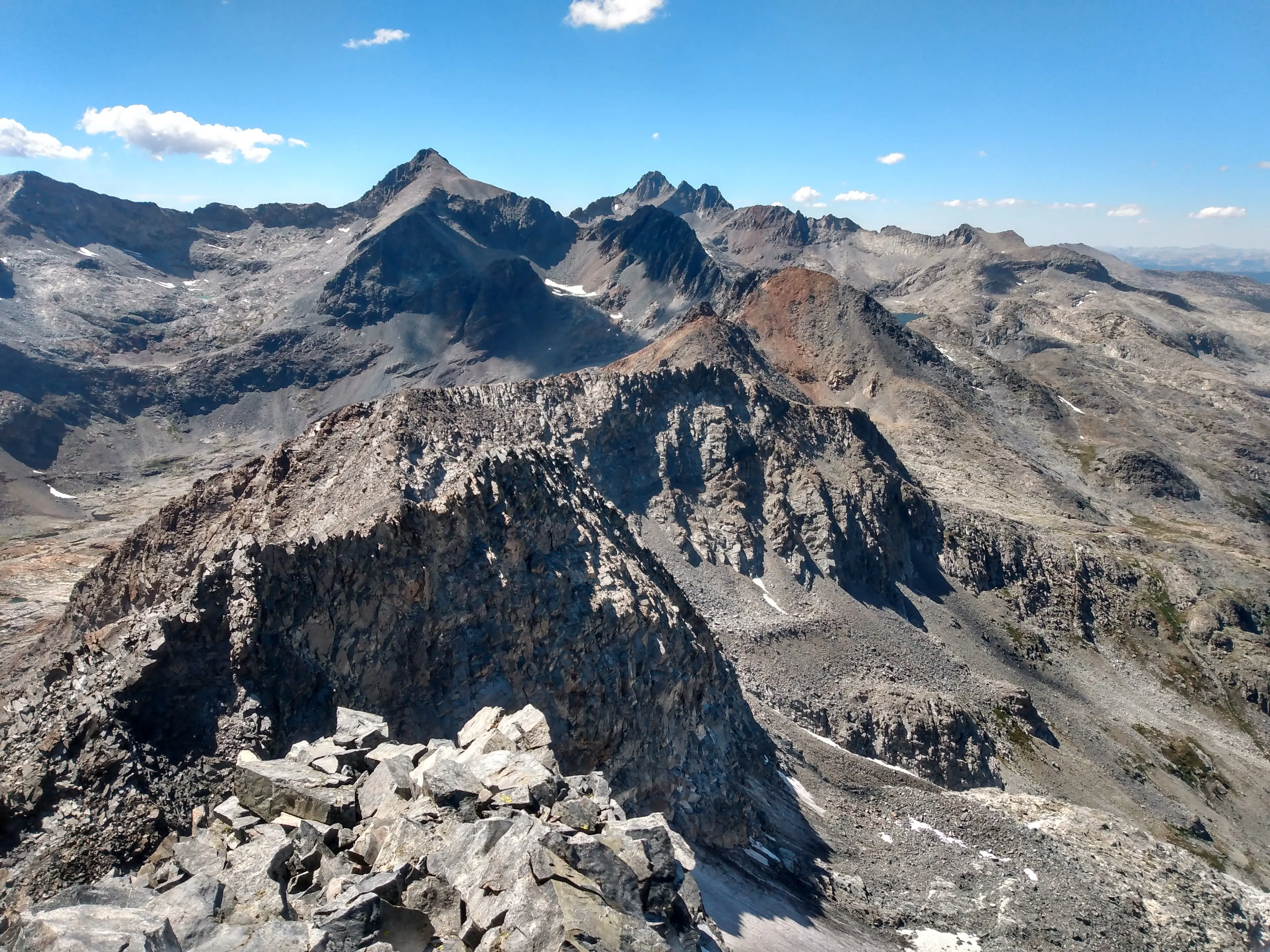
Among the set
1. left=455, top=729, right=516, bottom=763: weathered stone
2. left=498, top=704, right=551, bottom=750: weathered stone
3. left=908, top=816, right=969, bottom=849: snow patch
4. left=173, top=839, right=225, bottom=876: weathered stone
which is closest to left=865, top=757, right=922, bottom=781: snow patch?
left=908, top=816, right=969, bottom=849: snow patch

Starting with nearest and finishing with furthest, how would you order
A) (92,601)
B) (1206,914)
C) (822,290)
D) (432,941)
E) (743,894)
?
(432,941) < (743,894) < (1206,914) < (92,601) < (822,290)

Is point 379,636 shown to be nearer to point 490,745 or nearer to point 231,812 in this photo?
point 490,745

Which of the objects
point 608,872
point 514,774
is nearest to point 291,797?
point 514,774

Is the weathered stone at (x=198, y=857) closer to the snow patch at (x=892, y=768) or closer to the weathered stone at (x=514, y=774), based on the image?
the weathered stone at (x=514, y=774)

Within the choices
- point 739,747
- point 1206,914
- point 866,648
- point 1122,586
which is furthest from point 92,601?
point 1122,586

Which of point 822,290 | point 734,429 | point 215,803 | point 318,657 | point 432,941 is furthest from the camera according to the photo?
point 822,290

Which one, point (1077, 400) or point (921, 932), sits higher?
point (1077, 400)

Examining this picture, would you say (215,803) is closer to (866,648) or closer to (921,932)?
(921,932)

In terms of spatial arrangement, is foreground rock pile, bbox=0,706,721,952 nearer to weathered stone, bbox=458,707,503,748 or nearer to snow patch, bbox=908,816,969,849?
weathered stone, bbox=458,707,503,748
